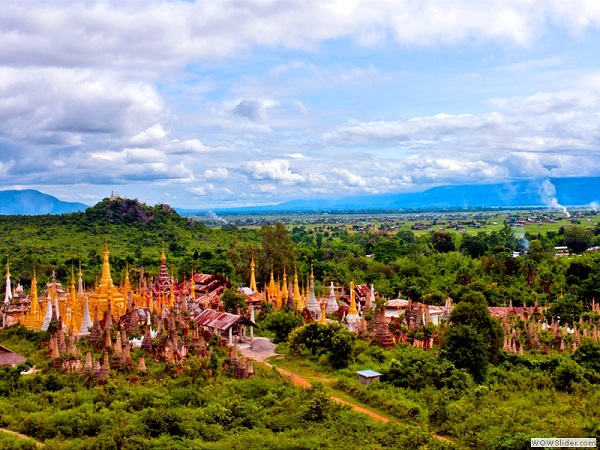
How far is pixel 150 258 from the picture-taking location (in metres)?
95.0

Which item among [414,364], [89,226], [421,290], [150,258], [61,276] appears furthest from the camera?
[89,226]

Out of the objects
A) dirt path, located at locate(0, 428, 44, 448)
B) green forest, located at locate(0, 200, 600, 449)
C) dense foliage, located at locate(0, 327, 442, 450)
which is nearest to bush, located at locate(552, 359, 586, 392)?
green forest, located at locate(0, 200, 600, 449)

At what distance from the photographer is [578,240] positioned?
359 ft

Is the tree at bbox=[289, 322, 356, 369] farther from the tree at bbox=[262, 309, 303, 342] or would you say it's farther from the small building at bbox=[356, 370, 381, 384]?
the tree at bbox=[262, 309, 303, 342]

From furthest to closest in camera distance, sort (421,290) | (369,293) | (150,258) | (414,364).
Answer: (150,258), (421,290), (369,293), (414,364)

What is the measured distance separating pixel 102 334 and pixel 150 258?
55295 mm

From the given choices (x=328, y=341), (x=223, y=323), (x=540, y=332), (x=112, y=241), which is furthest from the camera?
(x=112, y=241)

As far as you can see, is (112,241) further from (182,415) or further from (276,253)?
(182,415)

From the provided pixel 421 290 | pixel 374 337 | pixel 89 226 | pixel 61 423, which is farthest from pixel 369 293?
pixel 89 226

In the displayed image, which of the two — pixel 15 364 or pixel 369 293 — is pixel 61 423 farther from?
pixel 369 293

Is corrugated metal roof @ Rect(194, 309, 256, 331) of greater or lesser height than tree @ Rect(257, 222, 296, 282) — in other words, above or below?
below

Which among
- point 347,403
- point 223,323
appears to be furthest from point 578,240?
point 347,403

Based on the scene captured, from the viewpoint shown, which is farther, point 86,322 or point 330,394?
point 86,322

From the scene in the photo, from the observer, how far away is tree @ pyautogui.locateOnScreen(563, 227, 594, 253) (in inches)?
4296
